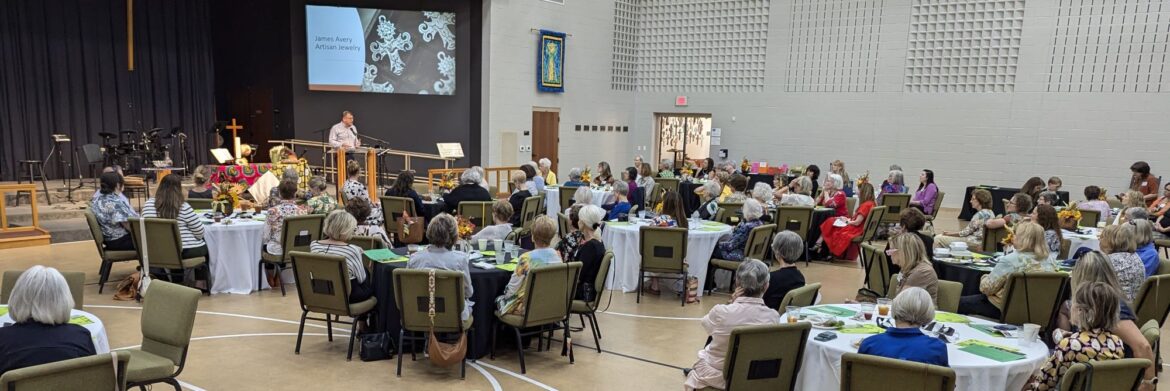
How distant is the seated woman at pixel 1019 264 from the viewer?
543 centimetres

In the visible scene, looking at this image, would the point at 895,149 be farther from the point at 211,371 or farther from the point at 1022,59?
the point at 211,371

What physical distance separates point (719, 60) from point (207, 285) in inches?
544

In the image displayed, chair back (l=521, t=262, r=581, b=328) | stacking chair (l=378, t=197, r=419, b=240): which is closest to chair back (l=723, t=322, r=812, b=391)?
chair back (l=521, t=262, r=581, b=328)

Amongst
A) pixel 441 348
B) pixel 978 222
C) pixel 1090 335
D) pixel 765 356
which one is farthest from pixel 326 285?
pixel 978 222

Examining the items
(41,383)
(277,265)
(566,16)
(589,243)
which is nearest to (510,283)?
(589,243)

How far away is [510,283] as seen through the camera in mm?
5406

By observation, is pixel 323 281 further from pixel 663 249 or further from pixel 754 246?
pixel 754 246

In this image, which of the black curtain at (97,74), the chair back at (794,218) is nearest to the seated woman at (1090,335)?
the chair back at (794,218)

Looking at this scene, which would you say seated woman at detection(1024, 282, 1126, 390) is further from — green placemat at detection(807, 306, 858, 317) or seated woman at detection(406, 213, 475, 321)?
seated woman at detection(406, 213, 475, 321)

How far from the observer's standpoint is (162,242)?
22.9ft

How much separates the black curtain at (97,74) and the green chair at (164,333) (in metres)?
12.4

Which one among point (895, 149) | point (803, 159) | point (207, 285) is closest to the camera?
point (207, 285)

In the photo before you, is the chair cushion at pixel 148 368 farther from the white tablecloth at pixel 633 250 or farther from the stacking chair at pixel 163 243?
the white tablecloth at pixel 633 250

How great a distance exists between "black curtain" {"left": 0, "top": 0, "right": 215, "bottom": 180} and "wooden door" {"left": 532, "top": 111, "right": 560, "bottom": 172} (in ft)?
23.3
